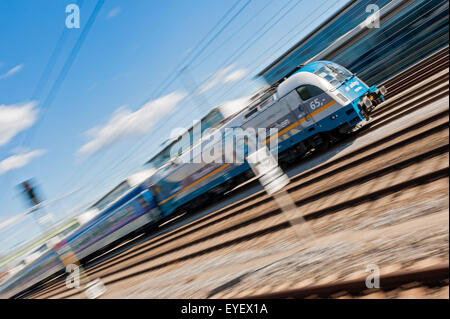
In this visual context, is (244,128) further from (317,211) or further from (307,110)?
(317,211)

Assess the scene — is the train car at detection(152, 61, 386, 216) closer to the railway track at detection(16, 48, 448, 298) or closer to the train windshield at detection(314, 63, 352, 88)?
the train windshield at detection(314, 63, 352, 88)

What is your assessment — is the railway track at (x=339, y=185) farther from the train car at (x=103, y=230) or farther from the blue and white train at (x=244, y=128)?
the train car at (x=103, y=230)

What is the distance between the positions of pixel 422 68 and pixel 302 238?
9127 mm

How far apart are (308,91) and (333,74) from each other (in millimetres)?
A: 975

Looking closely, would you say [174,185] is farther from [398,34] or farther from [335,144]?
[398,34]

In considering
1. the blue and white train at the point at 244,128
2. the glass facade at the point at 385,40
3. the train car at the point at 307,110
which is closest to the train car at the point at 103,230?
the blue and white train at the point at 244,128

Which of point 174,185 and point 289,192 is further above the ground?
point 174,185

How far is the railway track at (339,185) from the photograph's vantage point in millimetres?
5484

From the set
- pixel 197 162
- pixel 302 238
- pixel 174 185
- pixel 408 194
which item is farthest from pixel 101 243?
pixel 408 194

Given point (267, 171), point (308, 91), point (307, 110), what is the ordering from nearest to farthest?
point (267, 171) < point (308, 91) < point (307, 110)

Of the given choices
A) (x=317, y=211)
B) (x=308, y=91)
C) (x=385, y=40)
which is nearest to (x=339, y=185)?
(x=317, y=211)

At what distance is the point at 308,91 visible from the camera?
9664mm

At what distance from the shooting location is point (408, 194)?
459 centimetres
